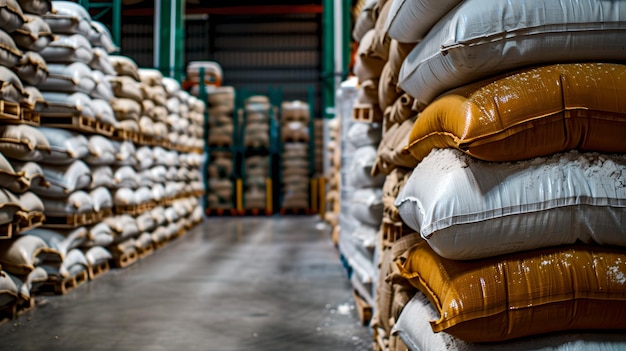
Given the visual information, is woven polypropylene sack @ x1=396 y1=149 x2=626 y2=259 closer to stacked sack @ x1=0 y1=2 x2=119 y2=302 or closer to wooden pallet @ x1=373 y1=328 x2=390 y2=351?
wooden pallet @ x1=373 y1=328 x2=390 y2=351

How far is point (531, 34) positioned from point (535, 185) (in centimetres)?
48

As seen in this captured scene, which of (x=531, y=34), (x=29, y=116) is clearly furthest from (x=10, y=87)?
(x=531, y=34)

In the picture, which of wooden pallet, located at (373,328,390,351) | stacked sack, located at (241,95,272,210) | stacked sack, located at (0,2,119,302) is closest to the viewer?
wooden pallet, located at (373,328,390,351)

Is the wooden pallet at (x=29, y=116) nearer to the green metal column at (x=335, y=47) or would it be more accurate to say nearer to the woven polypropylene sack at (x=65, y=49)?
the woven polypropylene sack at (x=65, y=49)

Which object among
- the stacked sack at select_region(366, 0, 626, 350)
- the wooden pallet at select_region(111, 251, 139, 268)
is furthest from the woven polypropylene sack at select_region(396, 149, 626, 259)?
the wooden pallet at select_region(111, 251, 139, 268)

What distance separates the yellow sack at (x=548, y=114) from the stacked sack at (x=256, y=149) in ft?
44.5

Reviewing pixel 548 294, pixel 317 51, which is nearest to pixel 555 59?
pixel 548 294

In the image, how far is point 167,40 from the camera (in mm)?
12398

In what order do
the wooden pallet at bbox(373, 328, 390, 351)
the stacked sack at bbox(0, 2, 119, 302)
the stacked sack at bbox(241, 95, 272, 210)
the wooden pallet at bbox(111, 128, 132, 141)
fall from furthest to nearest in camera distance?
1. the stacked sack at bbox(241, 95, 272, 210)
2. the wooden pallet at bbox(111, 128, 132, 141)
3. the stacked sack at bbox(0, 2, 119, 302)
4. the wooden pallet at bbox(373, 328, 390, 351)

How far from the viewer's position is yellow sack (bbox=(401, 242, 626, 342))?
1.79 meters

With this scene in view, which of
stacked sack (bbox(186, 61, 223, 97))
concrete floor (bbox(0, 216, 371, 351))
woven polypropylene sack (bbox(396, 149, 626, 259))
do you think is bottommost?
concrete floor (bbox(0, 216, 371, 351))

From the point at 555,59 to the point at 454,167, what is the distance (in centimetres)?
48

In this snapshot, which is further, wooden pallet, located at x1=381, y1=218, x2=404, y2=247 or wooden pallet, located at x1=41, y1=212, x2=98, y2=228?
wooden pallet, located at x1=41, y1=212, x2=98, y2=228

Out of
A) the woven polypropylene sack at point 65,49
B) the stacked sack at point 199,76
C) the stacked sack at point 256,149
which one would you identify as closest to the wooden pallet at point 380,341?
the woven polypropylene sack at point 65,49
